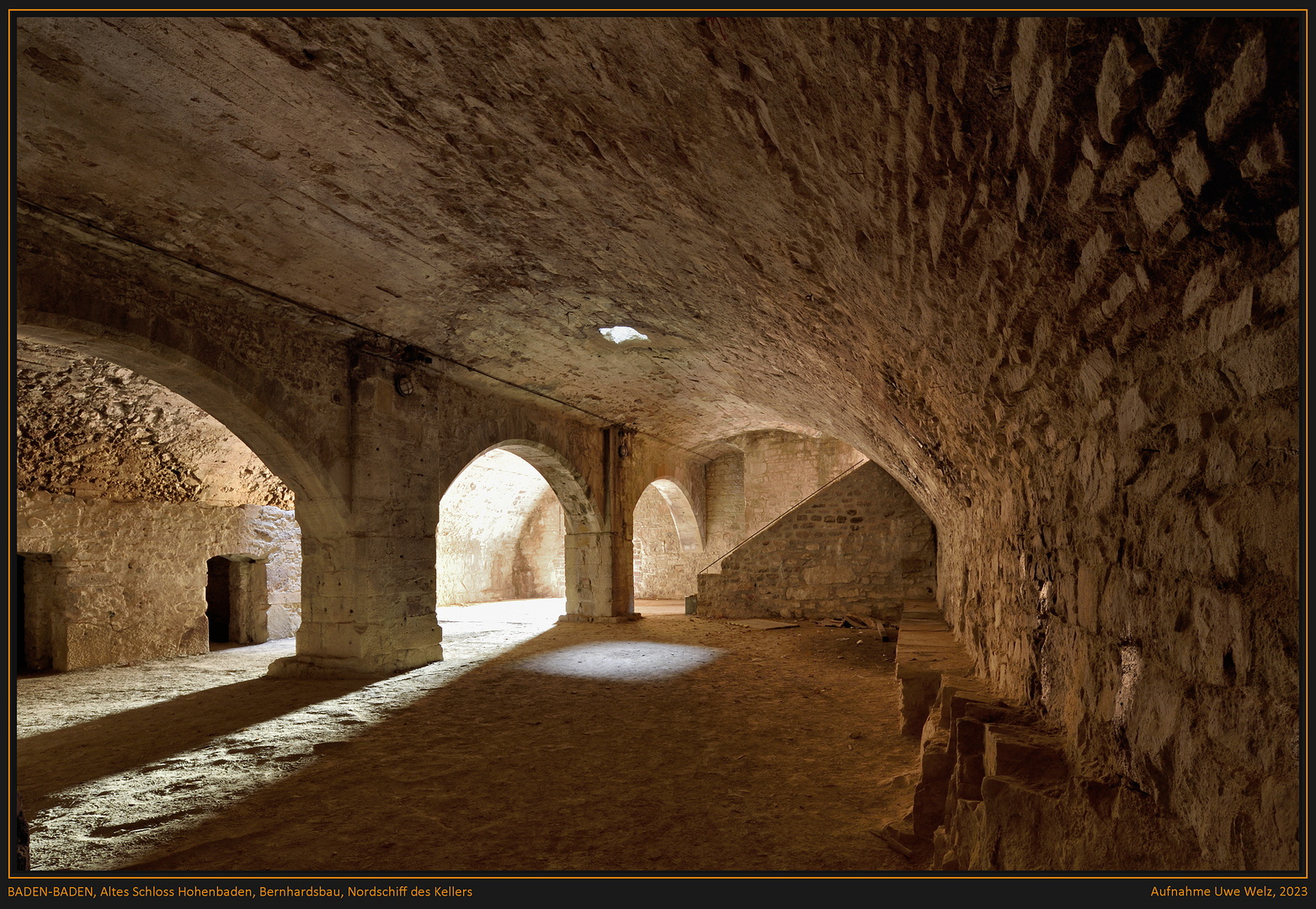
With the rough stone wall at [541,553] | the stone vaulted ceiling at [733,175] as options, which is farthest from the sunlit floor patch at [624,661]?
the rough stone wall at [541,553]

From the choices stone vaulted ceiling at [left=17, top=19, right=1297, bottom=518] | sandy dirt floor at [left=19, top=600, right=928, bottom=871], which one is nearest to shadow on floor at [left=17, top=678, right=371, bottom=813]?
sandy dirt floor at [left=19, top=600, right=928, bottom=871]

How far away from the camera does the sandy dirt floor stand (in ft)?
9.78

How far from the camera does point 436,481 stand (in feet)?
24.8

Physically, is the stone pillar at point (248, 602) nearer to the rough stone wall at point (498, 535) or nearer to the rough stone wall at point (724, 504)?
the rough stone wall at point (498, 535)

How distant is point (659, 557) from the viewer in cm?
1756

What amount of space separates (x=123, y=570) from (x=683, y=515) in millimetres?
10639

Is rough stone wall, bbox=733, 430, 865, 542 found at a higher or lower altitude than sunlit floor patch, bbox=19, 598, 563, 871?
higher

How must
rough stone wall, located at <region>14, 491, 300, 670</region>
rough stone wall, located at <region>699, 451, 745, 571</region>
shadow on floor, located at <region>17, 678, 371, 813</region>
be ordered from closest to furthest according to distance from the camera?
shadow on floor, located at <region>17, 678, 371, 813</region>, rough stone wall, located at <region>14, 491, 300, 670</region>, rough stone wall, located at <region>699, 451, 745, 571</region>

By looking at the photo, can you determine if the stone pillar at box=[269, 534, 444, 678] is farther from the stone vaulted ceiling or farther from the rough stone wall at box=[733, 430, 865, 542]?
the rough stone wall at box=[733, 430, 865, 542]

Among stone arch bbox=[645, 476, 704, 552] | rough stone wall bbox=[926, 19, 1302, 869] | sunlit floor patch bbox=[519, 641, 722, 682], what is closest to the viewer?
rough stone wall bbox=[926, 19, 1302, 869]

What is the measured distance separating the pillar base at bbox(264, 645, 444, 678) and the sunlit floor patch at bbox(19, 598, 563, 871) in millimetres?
217

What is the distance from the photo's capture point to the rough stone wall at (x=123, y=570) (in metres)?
7.64

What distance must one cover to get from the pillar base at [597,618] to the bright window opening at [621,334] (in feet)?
16.8

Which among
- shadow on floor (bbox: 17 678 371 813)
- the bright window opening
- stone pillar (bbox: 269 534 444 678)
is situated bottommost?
shadow on floor (bbox: 17 678 371 813)
